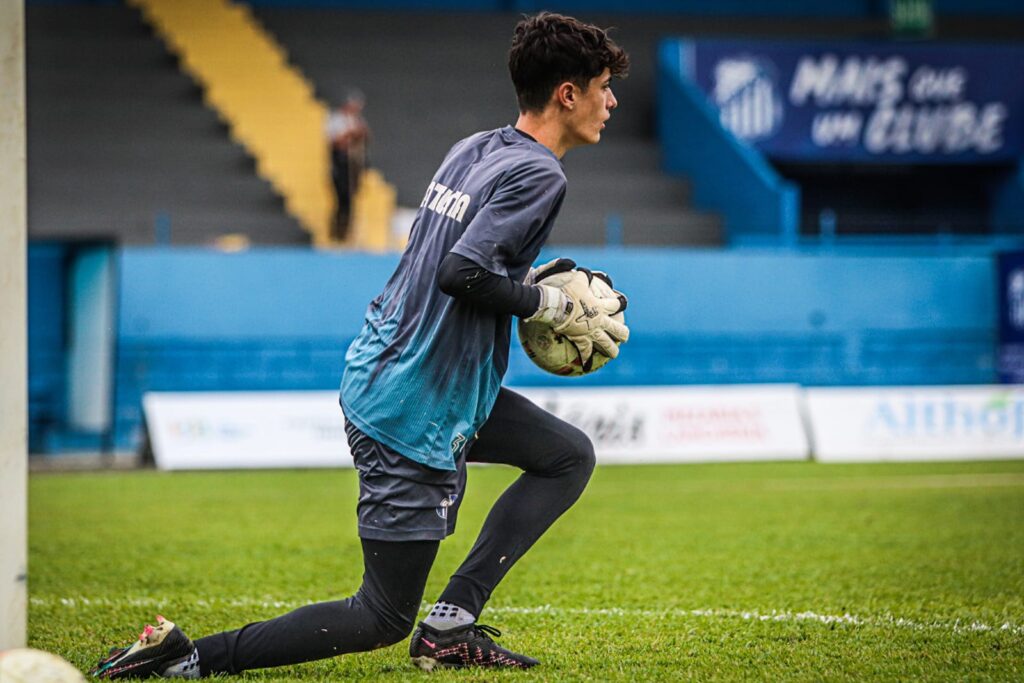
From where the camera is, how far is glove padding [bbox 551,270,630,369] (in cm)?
476

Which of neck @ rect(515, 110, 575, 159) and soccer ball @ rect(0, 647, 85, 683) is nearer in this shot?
soccer ball @ rect(0, 647, 85, 683)

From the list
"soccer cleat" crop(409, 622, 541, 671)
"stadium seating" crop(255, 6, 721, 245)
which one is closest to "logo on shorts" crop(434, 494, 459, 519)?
"soccer cleat" crop(409, 622, 541, 671)

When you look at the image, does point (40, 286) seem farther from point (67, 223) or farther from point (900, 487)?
point (900, 487)

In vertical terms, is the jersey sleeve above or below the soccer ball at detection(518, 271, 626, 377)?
above

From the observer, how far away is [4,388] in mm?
4047

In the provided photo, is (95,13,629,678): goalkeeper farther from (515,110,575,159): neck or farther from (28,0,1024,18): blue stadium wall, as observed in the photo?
(28,0,1024,18): blue stadium wall

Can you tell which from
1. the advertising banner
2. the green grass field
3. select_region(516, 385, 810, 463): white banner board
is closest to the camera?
the green grass field

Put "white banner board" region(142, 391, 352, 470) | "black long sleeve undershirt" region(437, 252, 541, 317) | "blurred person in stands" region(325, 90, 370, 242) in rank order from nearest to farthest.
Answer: "black long sleeve undershirt" region(437, 252, 541, 317), "white banner board" region(142, 391, 352, 470), "blurred person in stands" region(325, 90, 370, 242)

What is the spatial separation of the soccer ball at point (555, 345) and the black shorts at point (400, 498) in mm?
554

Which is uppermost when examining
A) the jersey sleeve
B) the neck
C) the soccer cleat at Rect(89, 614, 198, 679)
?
the neck

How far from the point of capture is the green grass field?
17.3ft

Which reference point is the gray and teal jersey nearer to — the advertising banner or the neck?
the neck

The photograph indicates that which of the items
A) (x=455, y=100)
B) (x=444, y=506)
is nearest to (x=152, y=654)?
(x=444, y=506)

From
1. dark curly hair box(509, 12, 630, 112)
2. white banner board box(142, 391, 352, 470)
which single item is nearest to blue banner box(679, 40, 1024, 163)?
white banner board box(142, 391, 352, 470)
